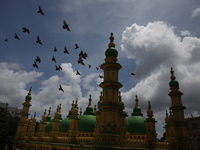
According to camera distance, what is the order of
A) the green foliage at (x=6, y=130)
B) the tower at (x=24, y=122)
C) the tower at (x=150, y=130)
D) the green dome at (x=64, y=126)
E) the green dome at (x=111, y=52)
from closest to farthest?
the tower at (x=150, y=130), the green dome at (x=111, y=52), the green dome at (x=64, y=126), the tower at (x=24, y=122), the green foliage at (x=6, y=130)

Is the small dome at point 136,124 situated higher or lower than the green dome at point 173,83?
lower

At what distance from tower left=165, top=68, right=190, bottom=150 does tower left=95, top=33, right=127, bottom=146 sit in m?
7.51

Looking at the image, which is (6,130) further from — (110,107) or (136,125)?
(110,107)

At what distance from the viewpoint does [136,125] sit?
1216 inches

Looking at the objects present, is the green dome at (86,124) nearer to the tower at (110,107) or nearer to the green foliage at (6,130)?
the tower at (110,107)

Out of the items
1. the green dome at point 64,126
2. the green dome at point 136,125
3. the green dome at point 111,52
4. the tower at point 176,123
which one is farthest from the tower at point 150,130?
the green dome at point 64,126

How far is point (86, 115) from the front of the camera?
34.1 metres

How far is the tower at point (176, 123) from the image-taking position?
23595mm

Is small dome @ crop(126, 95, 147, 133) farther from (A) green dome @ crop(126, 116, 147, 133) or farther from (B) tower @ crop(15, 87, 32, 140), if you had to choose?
(B) tower @ crop(15, 87, 32, 140)

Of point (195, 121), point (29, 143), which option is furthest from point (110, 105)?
point (195, 121)

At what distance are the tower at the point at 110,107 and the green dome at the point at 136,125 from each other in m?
7.93

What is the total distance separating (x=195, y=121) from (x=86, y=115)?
35.5 m

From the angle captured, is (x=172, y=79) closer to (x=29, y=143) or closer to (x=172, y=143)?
(x=172, y=143)

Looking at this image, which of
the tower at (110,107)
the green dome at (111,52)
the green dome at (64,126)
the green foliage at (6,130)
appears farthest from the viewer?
the green foliage at (6,130)
